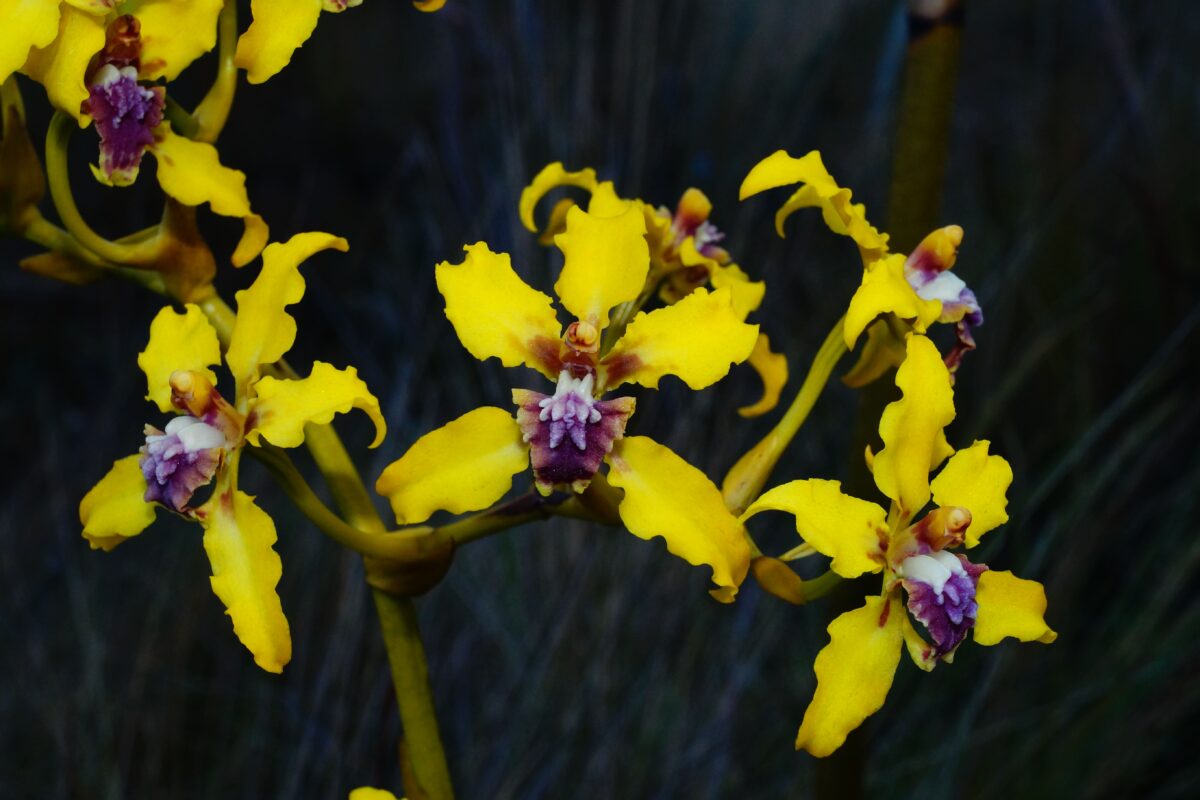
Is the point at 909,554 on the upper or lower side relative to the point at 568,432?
lower

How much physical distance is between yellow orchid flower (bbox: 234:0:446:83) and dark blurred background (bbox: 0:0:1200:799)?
4.13 ft

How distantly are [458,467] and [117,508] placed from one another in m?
0.36

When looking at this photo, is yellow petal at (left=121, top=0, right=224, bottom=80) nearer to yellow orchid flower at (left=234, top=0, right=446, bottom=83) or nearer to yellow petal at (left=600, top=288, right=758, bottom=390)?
yellow orchid flower at (left=234, top=0, right=446, bottom=83)

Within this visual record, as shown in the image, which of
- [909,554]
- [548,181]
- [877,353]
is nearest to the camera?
[909,554]

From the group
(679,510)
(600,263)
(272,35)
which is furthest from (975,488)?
(272,35)

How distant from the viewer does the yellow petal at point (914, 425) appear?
1304 mm

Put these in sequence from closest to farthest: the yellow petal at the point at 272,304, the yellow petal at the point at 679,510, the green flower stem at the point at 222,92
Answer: the yellow petal at the point at 679,510, the yellow petal at the point at 272,304, the green flower stem at the point at 222,92

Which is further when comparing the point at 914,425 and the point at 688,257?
the point at 688,257

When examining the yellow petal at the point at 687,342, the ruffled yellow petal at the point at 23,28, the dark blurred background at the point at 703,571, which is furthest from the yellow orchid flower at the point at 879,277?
the dark blurred background at the point at 703,571

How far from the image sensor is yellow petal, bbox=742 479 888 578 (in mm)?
1282

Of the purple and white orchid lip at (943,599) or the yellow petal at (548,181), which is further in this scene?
the yellow petal at (548,181)

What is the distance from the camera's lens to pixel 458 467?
1.27 m

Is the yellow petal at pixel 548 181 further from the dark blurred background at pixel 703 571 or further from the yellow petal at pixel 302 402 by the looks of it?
the dark blurred background at pixel 703 571

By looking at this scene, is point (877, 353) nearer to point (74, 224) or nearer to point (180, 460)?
point (180, 460)
